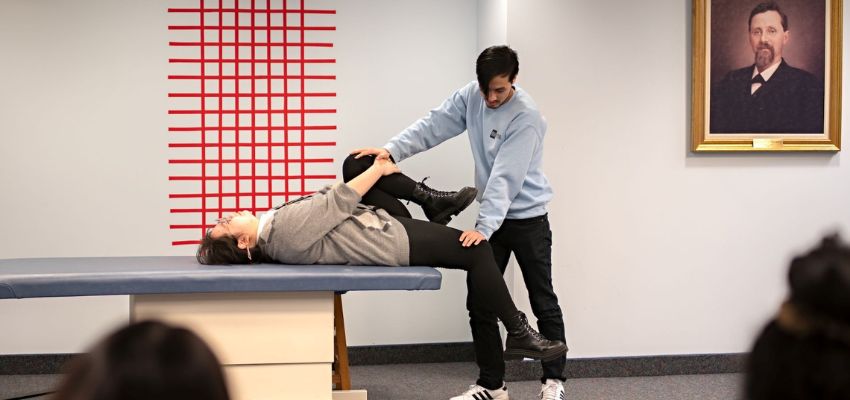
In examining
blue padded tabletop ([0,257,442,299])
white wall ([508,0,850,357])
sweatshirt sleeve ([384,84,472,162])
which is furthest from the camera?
white wall ([508,0,850,357])

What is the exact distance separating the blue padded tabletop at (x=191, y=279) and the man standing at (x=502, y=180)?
46 cm

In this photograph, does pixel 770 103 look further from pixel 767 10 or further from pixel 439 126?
pixel 439 126

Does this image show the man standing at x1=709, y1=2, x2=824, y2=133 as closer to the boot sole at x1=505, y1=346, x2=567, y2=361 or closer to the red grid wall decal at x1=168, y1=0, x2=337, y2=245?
the boot sole at x1=505, y1=346, x2=567, y2=361

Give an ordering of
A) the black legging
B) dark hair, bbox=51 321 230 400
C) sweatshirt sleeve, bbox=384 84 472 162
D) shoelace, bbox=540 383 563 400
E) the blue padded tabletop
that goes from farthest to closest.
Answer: sweatshirt sleeve, bbox=384 84 472 162
shoelace, bbox=540 383 563 400
the black legging
the blue padded tabletop
dark hair, bbox=51 321 230 400

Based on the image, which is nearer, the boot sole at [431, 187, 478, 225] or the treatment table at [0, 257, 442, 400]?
the treatment table at [0, 257, 442, 400]

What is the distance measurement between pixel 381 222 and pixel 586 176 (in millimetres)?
1240

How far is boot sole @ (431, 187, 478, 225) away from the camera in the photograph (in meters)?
3.11

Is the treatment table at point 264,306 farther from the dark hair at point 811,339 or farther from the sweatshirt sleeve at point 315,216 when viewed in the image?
the dark hair at point 811,339

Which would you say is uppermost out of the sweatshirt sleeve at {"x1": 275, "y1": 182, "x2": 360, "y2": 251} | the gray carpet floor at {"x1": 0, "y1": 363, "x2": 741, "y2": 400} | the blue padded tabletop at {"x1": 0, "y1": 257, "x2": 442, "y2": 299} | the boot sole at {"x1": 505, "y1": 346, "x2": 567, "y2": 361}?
the sweatshirt sleeve at {"x1": 275, "y1": 182, "x2": 360, "y2": 251}

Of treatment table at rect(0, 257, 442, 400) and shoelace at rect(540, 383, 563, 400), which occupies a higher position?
treatment table at rect(0, 257, 442, 400)

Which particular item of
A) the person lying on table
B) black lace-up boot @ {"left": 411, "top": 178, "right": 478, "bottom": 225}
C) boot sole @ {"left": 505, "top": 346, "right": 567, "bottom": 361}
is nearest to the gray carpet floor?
boot sole @ {"left": 505, "top": 346, "right": 567, "bottom": 361}

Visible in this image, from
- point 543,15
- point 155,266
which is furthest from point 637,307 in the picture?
point 155,266

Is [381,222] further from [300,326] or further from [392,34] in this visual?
[392,34]

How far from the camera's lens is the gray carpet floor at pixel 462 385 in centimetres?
354
